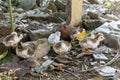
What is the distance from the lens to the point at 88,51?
2633 mm

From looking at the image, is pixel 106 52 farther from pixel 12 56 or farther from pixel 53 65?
pixel 12 56

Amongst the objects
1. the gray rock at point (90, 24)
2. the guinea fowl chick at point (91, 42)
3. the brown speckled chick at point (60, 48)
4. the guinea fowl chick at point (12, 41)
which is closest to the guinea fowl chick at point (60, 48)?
the brown speckled chick at point (60, 48)

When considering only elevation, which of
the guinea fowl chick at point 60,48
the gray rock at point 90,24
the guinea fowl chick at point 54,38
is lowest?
the guinea fowl chick at point 60,48

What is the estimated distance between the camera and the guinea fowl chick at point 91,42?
2613 millimetres

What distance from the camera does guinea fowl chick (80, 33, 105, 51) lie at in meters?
2.61

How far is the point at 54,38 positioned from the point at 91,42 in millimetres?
375

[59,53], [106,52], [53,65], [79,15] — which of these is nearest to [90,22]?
[79,15]

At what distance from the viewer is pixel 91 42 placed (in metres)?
2.63

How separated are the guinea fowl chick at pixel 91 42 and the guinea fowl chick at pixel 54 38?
0.25 metres

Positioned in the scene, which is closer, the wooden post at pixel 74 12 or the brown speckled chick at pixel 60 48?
the brown speckled chick at pixel 60 48

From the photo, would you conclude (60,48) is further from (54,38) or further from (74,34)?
(74,34)

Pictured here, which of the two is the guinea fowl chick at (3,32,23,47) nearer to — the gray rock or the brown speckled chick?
the brown speckled chick

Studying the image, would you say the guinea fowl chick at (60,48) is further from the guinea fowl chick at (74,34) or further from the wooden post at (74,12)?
the wooden post at (74,12)

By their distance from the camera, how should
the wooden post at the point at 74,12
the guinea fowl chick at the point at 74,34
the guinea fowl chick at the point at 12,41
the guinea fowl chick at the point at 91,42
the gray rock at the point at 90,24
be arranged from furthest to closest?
1. the gray rock at the point at 90,24
2. the wooden post at the point at 74,12
3. the guinea fowl chick at the point at 74,34
4. the guinea fowl chick at the point at 91,42
5. the guinea fowl chick at the point at 12,41
